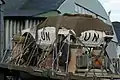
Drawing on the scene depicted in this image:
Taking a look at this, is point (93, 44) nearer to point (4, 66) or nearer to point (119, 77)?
point (119, 77)

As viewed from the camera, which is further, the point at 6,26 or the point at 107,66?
the point at 6,26

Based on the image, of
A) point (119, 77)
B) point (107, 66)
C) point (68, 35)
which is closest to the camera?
point (119, 77)

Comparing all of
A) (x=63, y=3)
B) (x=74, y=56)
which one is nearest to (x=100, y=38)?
(x=74, y=56)

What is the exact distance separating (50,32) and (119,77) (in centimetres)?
256

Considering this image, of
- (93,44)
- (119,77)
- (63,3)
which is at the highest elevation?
(63,3)

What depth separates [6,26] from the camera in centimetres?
2073

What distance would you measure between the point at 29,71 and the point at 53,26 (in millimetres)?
2953

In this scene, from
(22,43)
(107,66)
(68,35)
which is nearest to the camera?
(68,35)

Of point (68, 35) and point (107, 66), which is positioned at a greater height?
point (68, 35)

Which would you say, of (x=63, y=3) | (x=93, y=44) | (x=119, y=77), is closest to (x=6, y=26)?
(x=63, y=3)

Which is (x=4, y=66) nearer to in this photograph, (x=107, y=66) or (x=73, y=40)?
(x=73, y=40)

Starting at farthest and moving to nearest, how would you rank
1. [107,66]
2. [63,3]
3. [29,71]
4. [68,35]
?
[63,3], [107,66], [68,35], [29,71]

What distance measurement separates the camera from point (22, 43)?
11.3 m

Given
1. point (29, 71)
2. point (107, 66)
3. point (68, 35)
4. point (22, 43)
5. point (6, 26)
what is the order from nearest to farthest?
point (29, 71)
point (68, 35)
point (107, 66)
point (22, 43)
point (6, 26)
